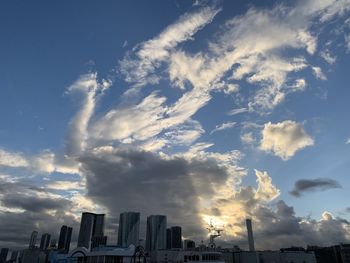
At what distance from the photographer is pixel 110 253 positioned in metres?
99.9

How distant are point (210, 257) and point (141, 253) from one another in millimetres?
26772

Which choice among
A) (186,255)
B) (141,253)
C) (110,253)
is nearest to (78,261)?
(110,253)

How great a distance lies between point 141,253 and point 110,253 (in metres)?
9.63

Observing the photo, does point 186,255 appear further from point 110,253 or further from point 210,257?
point 110,253

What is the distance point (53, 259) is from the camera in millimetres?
140250

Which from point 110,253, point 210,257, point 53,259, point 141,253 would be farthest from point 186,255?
point 53,259

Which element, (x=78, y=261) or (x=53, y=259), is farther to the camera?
(x=53, y=259)

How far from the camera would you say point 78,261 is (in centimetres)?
11012

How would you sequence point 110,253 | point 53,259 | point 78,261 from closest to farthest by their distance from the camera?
point 110,253 → point 78,261 → point 53,259

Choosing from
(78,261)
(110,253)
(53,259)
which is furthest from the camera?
(53,259)

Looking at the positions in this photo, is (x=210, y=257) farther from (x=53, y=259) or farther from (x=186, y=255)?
(x=53, y=259)

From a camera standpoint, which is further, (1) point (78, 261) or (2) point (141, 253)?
(1) point (78, 261)

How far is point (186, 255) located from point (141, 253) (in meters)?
21.2

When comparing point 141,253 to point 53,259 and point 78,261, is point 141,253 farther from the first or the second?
point 53,259
